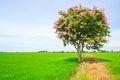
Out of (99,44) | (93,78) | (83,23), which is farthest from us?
(99,44)

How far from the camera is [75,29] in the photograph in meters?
40.0

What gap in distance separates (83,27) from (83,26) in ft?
0.70

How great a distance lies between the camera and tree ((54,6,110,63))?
39.5 metres

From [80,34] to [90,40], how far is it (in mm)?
2687

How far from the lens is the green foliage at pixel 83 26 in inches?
Result: 1555

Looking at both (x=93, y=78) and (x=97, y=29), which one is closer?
(x=93, y=78)

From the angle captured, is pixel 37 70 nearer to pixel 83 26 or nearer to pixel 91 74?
pixel 91 74

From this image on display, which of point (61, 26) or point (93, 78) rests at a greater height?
point (61, 26)

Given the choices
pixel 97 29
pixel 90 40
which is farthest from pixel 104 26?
pixel 90 40

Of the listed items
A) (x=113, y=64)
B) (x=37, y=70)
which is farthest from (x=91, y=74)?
(x=113, y=64)

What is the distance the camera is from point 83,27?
131ft

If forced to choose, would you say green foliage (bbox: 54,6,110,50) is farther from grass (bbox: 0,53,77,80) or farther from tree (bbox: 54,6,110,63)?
grass (bbox: 0,53,77,80)

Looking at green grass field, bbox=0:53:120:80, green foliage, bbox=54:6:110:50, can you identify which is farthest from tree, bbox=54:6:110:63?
green grass field, bbox=0:53:120:80

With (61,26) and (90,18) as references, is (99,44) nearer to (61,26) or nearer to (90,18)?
(90,18)
